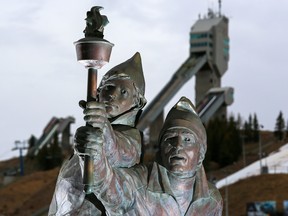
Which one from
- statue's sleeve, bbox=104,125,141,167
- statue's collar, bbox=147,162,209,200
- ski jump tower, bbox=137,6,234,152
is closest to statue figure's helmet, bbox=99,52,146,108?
statue's sleeve, bbox=104,125,141,167

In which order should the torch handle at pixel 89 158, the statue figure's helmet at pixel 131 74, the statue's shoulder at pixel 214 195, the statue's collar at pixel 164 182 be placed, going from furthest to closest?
1. the statue figure's helmet at pixel 131 74
2. the statue's shoulder at pixel 214 195
3. the statue's collar at pixel 164 182
4. the torch handle at pixel 89 158

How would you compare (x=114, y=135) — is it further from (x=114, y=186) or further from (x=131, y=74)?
(x=131, y=74)

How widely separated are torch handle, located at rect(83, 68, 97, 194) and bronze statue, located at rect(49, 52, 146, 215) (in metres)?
0.25

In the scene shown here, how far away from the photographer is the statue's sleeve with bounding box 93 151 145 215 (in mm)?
6367

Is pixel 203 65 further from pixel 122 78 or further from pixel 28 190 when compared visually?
pixel 122 78

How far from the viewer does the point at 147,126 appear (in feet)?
256

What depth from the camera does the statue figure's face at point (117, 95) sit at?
766cm

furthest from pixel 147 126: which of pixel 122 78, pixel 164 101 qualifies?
pixel 122 78

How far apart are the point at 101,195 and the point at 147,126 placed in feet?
234

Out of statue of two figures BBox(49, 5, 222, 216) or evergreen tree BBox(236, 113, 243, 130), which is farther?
evergreen tree BBox(236, 113, 243, 130)

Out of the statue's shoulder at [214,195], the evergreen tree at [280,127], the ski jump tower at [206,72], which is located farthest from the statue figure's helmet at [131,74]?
the evergreen tree at [280,127]

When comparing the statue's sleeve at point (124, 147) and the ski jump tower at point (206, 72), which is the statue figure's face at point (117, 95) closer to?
the statue's sleeve at point (124, 147)

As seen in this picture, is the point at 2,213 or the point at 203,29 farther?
the point at 203,29

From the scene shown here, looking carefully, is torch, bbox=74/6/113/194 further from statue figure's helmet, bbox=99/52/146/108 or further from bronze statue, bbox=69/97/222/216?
statue figure's helmet, bbox=99/52/146/108
